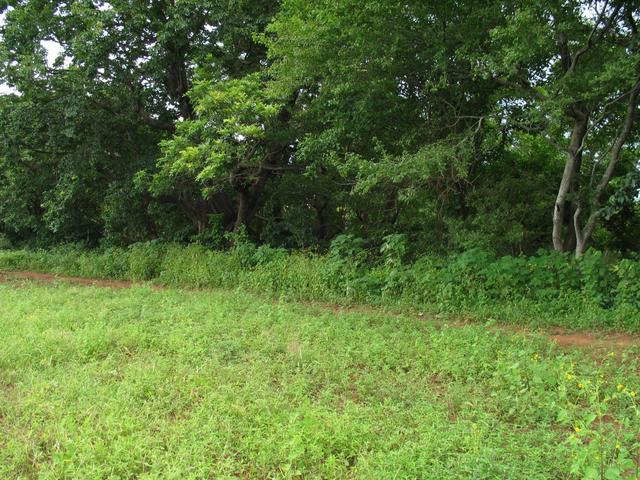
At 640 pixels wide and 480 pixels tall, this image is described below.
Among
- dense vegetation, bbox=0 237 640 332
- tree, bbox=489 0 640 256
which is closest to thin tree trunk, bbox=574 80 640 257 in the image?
tree, bbox=489 0 640 256

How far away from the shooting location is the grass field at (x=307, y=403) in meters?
2.93

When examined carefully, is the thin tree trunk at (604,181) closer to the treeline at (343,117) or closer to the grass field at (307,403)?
the treeline at (343,117)

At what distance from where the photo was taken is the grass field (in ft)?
9.62

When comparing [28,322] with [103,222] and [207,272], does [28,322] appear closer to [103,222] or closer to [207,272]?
[207,272]

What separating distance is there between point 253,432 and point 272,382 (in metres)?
0.93

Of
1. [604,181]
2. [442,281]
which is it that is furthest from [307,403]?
[604,181]

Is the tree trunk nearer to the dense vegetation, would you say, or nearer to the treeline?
the treeline

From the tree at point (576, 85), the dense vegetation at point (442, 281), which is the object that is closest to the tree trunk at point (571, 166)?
the tree at point (576, 85)

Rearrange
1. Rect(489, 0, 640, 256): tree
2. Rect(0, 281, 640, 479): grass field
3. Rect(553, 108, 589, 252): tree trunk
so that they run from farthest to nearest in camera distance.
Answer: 1. Rect(553, 108, 589, 252): tree trunk
2. Rect(489, 0, 640, 256): tree
3. Rect(0, 281, 640, 479): grass field

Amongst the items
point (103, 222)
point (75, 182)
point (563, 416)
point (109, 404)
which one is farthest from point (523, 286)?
point (103, 222)

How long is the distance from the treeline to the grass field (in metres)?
3.65

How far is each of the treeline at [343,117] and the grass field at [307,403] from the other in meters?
3.65

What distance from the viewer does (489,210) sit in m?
9.27

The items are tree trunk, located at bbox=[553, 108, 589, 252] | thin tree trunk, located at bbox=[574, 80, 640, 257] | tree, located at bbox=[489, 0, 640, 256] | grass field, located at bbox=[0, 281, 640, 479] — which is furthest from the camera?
tree trunk, located at bbox=[553, 108, 589, 252]
